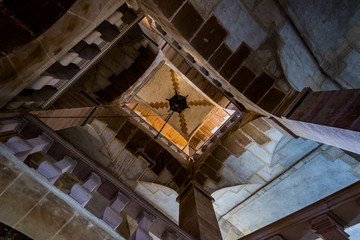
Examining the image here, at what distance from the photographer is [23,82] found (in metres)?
2.56

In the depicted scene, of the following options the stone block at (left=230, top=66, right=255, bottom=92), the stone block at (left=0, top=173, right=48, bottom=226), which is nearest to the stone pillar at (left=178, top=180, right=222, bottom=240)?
the stone block at (left=230, top=66, right=255, bottom=92)

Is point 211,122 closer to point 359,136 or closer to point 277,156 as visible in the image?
point 277,156

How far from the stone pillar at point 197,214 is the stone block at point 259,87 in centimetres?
212

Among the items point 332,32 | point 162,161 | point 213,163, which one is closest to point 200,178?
point 213,163

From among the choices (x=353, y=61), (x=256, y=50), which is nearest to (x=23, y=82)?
(x=256, y=50)

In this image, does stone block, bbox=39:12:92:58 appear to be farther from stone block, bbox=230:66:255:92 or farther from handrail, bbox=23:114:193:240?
stone block, bbox=230:66:255:92

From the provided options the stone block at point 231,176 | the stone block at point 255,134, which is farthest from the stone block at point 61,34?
the stone block at point 231,176

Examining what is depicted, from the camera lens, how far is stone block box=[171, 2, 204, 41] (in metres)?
3.47

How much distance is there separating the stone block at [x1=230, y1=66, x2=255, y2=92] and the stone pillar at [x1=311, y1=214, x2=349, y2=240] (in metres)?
2.07

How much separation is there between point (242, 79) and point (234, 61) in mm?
308

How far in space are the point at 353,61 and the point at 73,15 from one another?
412 centimetres

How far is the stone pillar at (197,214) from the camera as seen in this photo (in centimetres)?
395

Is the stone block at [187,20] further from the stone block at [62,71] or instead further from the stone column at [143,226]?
the stone column at [143,226]

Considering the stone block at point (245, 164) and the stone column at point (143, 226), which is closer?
the stone column at point (143, 226)
